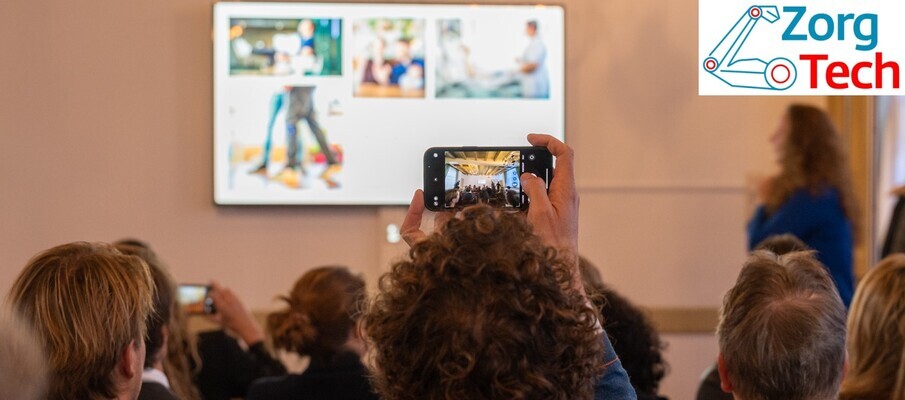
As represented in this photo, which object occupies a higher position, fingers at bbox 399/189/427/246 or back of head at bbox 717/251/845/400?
fingers at bbox 399/189/427/246

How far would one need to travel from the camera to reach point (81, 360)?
61.7 inches

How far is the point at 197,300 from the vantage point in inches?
135

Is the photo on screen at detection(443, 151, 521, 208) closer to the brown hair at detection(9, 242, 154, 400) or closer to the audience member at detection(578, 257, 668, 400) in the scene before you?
the brown hair at detection(9, 242, 154, 400)

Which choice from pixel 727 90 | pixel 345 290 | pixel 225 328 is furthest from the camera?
pixel 225 328

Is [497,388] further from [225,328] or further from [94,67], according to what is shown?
[94,67]

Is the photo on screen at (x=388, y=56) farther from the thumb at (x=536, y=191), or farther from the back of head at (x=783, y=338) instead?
the thumb at (x=536, y=191)

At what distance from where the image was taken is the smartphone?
3414 millimetres

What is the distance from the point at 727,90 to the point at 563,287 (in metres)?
0.86

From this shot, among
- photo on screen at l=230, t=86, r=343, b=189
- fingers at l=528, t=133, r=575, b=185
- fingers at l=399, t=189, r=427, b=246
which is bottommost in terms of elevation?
fingers at l=399, t=189, r=427, b=246

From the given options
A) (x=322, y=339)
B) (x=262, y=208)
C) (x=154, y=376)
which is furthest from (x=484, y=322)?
(x=262, y=208)

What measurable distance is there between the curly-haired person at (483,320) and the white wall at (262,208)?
3.33m

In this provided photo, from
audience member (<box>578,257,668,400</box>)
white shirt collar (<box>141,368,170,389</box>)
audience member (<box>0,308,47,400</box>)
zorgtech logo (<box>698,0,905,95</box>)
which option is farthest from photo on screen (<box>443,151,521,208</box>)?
white shirt collar (<box>141,368,170,389</box>)

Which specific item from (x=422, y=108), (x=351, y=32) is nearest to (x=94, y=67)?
(x=351, y=32)

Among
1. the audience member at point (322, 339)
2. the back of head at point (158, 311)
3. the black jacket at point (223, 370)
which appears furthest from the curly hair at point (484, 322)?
the black jacket at point (223, 370)
